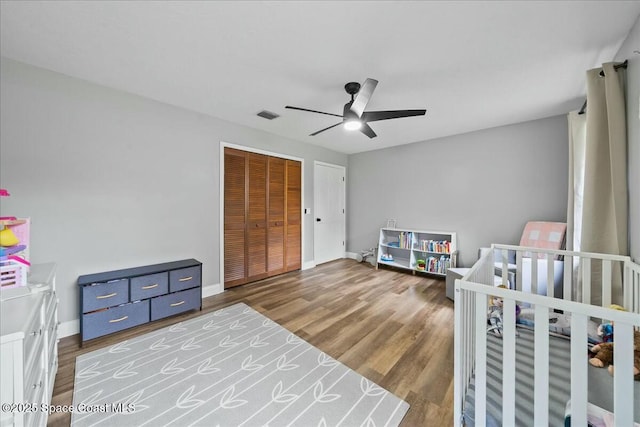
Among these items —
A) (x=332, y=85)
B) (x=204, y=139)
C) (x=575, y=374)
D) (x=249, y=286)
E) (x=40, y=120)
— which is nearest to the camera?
(x=575, y=374)

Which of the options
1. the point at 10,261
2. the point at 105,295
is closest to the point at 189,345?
the point at 105,295

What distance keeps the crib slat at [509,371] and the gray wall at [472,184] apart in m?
3.06

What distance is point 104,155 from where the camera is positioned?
232 cm

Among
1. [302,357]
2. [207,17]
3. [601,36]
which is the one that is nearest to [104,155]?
[207,17]

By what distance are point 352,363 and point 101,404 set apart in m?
1.60

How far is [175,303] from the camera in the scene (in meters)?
2.46

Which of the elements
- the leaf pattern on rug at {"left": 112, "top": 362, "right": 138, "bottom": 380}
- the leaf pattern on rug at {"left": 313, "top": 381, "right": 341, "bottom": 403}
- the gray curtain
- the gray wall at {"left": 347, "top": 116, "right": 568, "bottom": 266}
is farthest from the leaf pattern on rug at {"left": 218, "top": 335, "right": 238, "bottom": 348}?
the gray wall at {"left": 347, "top": 116, "right": 568, "bottom": 266}

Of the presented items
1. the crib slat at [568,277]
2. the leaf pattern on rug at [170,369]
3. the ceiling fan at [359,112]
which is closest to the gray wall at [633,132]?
the crib slat at [568,277]

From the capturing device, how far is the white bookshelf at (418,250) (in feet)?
12.3

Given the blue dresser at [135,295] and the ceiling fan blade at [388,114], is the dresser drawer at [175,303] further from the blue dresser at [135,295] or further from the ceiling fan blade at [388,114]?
the ceiling fan blade at [388,114]

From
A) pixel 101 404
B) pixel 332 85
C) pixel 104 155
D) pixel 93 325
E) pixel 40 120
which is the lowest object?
pixel 101 404

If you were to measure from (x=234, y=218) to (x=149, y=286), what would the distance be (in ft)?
4.28

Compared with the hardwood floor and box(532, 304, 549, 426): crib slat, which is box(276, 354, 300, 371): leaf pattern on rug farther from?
box(532, 304, 549, 426): crib slat

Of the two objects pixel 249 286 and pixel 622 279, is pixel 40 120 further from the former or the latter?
pixel 622 279
